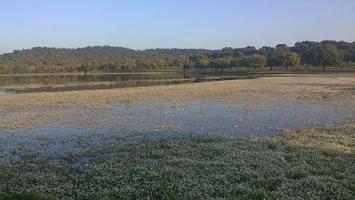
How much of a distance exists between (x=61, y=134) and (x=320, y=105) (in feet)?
98.0

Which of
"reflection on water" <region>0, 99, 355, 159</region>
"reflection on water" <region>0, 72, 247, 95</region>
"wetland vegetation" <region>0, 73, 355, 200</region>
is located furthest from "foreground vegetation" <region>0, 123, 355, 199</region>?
"reflection on water" <region>0, 72, 247, 95</region>

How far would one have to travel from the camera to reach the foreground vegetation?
15305 mm

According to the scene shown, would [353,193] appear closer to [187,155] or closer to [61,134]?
[187,155]

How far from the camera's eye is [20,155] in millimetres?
24141

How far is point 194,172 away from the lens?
60.1ft

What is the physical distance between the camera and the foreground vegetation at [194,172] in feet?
50.2

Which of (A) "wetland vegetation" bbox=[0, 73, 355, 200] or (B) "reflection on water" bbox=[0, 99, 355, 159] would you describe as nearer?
(A) "wetland vegetation" bbox=[0, 73, 355, 200]

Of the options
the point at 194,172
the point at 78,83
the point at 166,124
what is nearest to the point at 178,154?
the point at 194,172

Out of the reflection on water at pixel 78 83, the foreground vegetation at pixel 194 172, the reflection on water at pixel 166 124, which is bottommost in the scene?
the reflection on water at pixel 78 83

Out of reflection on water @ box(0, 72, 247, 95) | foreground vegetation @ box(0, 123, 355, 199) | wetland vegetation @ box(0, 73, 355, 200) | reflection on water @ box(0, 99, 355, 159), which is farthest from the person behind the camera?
reflection on water @ box(0, 72, 247, 95)

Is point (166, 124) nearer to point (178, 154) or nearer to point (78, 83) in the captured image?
point (178, 154)

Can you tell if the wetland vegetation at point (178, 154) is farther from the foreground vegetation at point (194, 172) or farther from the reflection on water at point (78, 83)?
the reflection on water at point (78, 83)

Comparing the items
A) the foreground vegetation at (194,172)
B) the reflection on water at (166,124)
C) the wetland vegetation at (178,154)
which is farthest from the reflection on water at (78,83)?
the foreground vegetation at (194,172)

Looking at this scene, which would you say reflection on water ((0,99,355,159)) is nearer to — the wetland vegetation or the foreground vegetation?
the wetland vegetation
